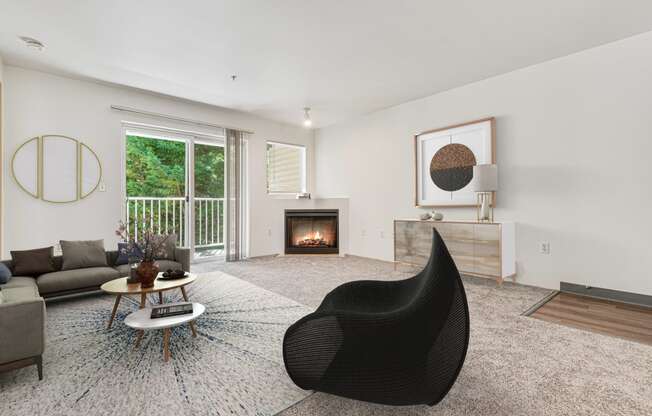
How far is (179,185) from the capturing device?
5.11 m

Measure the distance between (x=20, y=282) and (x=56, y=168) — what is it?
1761mm

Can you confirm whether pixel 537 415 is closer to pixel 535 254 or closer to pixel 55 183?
pixel 535 254

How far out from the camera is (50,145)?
369 cm

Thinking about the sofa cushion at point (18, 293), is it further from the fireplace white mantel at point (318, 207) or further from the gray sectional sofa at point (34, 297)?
the fireplace white mantel at point (318, 207)

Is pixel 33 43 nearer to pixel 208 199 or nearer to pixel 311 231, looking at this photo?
pixel 208 199

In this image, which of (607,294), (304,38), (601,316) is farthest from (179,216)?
(607,294)

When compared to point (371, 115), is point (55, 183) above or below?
below

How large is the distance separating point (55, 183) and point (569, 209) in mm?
6193

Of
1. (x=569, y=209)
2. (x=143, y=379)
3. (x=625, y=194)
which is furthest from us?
(x=569, y=209)

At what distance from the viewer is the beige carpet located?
1.45 metres

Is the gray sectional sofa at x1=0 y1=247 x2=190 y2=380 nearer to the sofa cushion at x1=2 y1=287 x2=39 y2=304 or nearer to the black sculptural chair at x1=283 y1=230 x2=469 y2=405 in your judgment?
the sofa cushion at x1=2 y1=287 x2=39 y2=304

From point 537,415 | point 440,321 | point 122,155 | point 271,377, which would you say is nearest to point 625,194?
point 537,415

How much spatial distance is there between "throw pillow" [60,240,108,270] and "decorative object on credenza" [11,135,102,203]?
94 centimetres


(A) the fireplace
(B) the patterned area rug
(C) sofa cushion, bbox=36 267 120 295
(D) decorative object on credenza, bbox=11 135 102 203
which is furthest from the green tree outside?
(B) the patterned area rug
